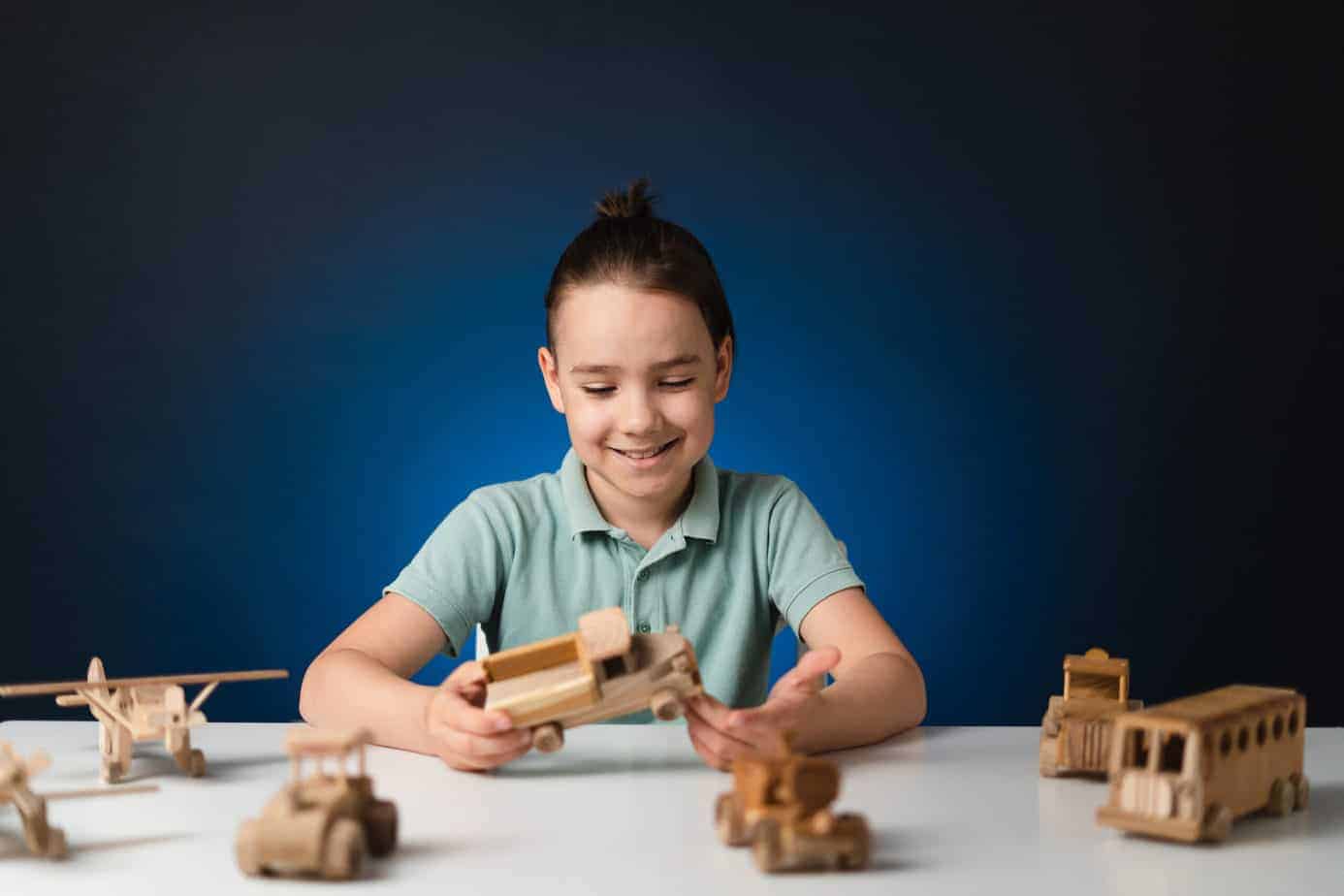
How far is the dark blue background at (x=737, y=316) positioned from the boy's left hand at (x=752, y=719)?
5.13ft

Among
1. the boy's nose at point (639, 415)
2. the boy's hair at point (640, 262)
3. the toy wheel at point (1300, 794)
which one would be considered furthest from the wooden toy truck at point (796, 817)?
the boy's hair at point (640, 262)

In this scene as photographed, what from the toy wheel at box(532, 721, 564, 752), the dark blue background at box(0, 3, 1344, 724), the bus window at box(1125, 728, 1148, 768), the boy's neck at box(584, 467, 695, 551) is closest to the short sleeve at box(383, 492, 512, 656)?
the boy's neck at box(584, 467, 695, 551)

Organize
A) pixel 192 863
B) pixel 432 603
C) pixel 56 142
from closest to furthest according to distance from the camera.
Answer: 1. pixel 192 863
2. pixel 432 603
3. pixel 56 142

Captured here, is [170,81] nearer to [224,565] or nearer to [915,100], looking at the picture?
[224,565]

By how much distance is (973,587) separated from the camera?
288 centimetres

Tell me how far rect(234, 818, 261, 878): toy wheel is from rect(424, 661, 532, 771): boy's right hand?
277mm

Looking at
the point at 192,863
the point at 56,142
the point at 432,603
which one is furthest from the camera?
the point at 56,142

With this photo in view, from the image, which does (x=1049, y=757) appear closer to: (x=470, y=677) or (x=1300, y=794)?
(x=1300, y=794)

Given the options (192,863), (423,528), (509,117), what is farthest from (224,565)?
(192,863)

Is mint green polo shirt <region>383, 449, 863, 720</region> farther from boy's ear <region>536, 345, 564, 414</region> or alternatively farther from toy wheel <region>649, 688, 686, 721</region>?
toy wheel <region>649, 688, 686, 721</region>

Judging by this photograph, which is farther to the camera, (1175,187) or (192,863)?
(1175,187)

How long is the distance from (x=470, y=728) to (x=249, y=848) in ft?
0.98

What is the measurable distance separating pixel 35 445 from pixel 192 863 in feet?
6.46

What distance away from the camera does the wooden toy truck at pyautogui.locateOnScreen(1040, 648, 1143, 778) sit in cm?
125
